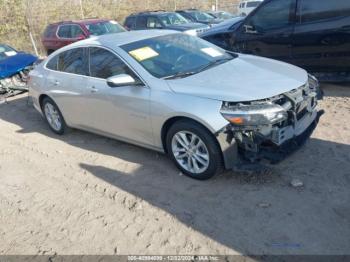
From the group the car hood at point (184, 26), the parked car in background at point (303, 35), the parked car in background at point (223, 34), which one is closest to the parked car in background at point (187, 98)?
the parked car in background at point (303, 35)

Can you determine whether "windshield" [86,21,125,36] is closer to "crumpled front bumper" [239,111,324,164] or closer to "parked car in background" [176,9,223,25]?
"parked car in background" [176,9,223,25]

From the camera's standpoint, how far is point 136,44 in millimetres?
4805

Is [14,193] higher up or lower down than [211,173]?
lower down

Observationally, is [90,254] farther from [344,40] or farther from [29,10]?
[29,10]

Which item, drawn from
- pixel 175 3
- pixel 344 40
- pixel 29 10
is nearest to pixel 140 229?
pixel 344 40

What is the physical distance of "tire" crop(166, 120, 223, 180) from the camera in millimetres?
3869

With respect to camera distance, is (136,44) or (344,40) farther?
(344,40)

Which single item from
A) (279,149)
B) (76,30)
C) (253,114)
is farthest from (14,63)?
(279,149)

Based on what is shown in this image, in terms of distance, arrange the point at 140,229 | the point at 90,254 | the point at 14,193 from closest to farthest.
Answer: the point at 90,254
the point at 140,229
the point at 14,193

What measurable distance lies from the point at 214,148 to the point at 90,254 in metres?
1.60

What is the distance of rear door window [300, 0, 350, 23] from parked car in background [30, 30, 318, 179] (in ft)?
7.32

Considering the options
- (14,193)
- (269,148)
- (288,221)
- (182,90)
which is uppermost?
(182,90)

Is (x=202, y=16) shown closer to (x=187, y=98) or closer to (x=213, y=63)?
(x=213, y=63)

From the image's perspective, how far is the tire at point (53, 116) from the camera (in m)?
6.03
